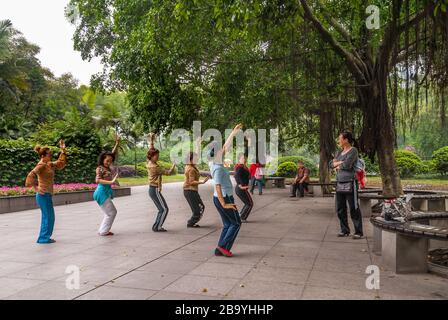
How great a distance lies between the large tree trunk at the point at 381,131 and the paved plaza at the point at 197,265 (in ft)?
8.76

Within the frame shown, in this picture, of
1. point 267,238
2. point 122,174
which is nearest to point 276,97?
point 267,238

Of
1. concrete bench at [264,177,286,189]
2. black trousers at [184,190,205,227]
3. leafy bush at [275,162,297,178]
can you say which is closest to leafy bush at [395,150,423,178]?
leafy bush at [275,162,297,178]

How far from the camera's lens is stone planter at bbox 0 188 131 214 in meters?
12.3

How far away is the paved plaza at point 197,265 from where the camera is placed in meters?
4.51

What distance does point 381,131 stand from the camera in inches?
438

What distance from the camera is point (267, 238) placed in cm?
784

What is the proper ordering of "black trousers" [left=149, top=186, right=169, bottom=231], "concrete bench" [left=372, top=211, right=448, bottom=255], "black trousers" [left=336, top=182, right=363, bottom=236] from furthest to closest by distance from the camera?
"black trousers" [left=149, top=186, right=169, bottom=231], "black trousers" [left=336, top=182, right=363, bottom=236], "concrete bench" [left=372, top=211, right=448, bottom=255]

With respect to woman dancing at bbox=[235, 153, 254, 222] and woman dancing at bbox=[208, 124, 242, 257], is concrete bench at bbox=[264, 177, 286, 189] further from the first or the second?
woman dancing at bbox=[208, 124, 242, 257]

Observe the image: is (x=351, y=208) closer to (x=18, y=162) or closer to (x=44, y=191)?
(x=44, y=191)

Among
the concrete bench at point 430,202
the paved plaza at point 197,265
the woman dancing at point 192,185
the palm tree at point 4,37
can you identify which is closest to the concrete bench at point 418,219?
the paved plaza at point 197,265

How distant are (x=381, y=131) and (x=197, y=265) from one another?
7454mm

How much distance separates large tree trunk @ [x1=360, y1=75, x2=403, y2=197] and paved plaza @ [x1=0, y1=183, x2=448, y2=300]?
2669mm
